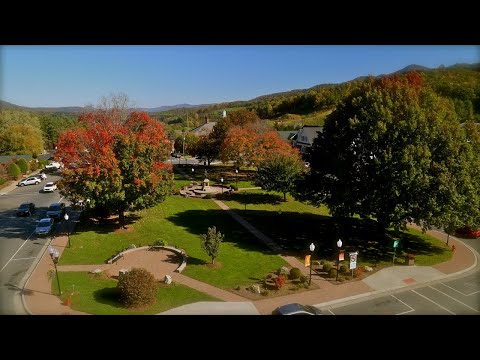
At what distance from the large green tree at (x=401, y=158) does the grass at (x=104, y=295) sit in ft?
27.2

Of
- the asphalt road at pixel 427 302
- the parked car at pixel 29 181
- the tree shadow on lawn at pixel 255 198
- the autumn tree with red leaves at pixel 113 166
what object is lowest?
the asphalt road at pixel 427 302

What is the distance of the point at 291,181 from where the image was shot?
990 inches

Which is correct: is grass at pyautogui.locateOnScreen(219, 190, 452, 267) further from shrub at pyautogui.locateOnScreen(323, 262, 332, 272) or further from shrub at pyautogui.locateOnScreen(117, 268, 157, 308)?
shrub at pyautogui.locateOnScreen(117, 268, 157, 308)

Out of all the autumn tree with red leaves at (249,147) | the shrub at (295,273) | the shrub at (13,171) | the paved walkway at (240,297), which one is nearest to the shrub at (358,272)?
the paved walkway at (240,297)

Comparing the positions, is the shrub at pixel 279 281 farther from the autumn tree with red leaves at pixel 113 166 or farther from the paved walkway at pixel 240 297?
the autumn tree with red leaves at pixel 113 166

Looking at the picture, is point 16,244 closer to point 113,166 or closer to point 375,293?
point 113,166

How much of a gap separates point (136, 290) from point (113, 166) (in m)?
7.51

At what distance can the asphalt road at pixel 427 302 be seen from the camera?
11.3 metres

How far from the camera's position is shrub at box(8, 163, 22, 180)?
3164 cm

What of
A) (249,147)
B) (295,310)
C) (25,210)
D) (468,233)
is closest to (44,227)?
(25,210)

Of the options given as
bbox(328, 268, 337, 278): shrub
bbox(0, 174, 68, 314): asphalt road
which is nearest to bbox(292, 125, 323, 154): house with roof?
bbox(0, 174, 68, 314): asphalt road

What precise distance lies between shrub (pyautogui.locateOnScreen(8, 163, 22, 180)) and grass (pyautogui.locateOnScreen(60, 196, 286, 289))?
1776cm

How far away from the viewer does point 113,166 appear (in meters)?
16.7
